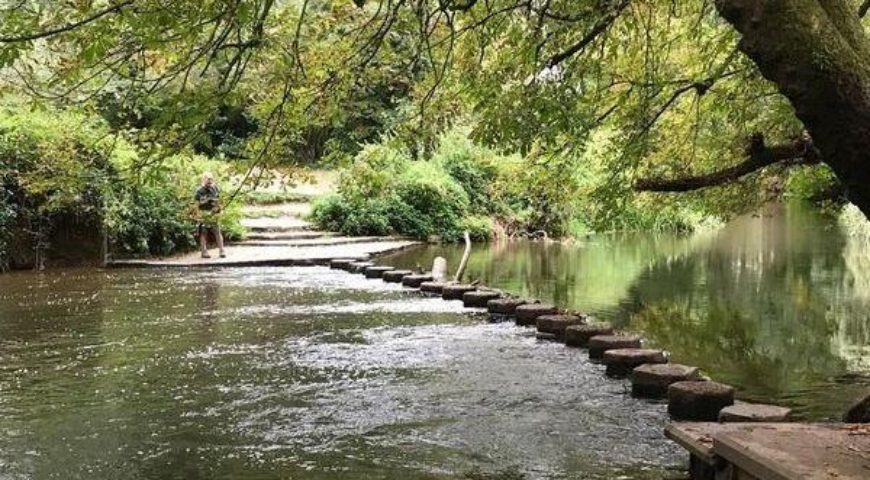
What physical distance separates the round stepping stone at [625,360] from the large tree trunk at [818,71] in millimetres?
4618

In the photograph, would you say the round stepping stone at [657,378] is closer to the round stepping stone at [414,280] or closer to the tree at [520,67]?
the tree at [520,67]

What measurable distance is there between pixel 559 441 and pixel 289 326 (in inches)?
193

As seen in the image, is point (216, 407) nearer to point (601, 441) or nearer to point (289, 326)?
point (601, 441)

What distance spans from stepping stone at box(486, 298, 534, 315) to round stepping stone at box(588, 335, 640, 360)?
238 centimetres

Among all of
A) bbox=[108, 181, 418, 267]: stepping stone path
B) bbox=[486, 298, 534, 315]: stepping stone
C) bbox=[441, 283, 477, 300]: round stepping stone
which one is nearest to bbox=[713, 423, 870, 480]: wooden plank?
bbox=[486, 298, 534, 315]: stepping stone

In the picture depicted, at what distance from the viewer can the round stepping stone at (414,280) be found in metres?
13.7

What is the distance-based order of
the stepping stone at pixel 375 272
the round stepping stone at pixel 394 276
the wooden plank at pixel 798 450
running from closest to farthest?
the wooden plank at pixel 798 450 → the round stepping stone at pixel 394 276 → the stepping stone at pixel 375 272

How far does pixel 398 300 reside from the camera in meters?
12.3

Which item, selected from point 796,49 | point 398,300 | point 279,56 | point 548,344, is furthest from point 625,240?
point 796,49

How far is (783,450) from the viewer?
4.10m

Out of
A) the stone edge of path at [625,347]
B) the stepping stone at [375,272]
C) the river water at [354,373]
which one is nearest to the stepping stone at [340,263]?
the river water at [354,373]

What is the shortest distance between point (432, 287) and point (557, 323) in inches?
156

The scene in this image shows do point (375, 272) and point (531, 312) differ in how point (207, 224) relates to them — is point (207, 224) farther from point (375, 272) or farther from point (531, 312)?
point (531, 312)

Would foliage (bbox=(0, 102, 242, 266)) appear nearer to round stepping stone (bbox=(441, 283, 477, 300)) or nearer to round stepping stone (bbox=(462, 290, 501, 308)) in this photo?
round stepping stone (bbox=(441, 283, 477, 300))
